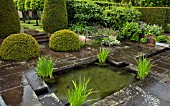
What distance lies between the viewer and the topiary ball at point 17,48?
18.0ft

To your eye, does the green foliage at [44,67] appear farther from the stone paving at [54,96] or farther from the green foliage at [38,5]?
the green foliage at [38,5]

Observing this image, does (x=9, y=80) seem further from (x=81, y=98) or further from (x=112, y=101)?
(x=112, y=101)

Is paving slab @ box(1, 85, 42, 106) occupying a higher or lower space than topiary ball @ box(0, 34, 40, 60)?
lower

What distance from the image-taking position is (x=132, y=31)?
8625mm

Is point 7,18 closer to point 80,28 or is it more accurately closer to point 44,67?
point 44,67

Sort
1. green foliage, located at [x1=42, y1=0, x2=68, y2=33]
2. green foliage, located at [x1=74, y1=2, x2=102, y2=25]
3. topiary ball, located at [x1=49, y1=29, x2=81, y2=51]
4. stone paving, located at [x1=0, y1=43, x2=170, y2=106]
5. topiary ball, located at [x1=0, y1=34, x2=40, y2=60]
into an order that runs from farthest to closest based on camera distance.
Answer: green foliage, located at [x1=74, y1=2, x2=102, y2=25] < green foliage, located at [x1=42, y1=0, x2=68, y2=33] < topiary ball, located at [x1=49, y1=29, x2=81, y2=51] < topiary ball, located at [x1=0, y1=34, x2=40, y2=60] < stone paving, located at [x1=0, y1=43, x2=170, y2=106]

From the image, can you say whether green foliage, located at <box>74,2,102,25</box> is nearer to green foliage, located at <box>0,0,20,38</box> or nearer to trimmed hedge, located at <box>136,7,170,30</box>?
trimmed hedge, located at <box>136,7,170,30</box>

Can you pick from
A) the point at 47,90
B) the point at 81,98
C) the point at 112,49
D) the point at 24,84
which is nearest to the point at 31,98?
the point at 47,90

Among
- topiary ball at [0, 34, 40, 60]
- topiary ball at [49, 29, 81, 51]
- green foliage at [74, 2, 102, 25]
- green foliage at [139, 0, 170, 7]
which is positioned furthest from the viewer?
green foliage at [139, 0, 170, 7]

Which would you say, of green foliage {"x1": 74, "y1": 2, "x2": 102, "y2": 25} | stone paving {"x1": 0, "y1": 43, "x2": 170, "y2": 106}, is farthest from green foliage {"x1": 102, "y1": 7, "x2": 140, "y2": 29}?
stone paving {"x1": 0, "y1": 43, "x2": 170, "y2": 106}

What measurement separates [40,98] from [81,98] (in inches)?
36.0

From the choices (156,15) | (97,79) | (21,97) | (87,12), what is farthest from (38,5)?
(21,97)

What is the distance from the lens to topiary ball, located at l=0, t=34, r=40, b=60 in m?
5.47

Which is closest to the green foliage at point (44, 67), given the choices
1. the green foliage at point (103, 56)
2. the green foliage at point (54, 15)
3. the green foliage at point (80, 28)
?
the green foliage at point (103, 56)
